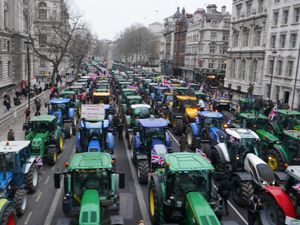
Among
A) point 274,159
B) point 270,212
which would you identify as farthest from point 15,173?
point 274,159

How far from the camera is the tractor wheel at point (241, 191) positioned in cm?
1222

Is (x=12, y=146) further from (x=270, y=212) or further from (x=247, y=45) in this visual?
(x=247, y=45)

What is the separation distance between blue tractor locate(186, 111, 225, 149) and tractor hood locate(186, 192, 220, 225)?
888 cm

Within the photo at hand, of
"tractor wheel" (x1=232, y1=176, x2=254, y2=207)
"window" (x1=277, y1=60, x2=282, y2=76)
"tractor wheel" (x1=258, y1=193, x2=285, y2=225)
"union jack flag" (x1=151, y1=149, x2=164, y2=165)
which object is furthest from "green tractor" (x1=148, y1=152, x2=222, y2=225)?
"window" (x1=277, y1=60, x2=282, y2=76)

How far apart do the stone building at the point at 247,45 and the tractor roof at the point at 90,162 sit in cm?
3982

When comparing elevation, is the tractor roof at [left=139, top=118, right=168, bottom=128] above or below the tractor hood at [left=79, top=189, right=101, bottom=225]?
above

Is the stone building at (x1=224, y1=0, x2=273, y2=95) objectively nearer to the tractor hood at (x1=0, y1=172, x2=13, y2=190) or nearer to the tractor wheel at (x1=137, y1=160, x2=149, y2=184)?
the tractor wheel at (x1=137, y1=160, x2=149, y2=184)

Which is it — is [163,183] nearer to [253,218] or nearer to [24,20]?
[253,218]

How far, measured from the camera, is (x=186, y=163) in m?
10.3

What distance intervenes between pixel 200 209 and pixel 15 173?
682cm

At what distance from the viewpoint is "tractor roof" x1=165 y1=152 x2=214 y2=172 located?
9.89m

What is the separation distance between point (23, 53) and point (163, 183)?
47.5 meters

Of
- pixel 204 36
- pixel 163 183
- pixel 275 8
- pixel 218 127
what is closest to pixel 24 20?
pixel 204 36

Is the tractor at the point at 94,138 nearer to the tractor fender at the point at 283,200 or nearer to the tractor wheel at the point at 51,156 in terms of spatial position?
the tractor wheel at the point at 51,156
